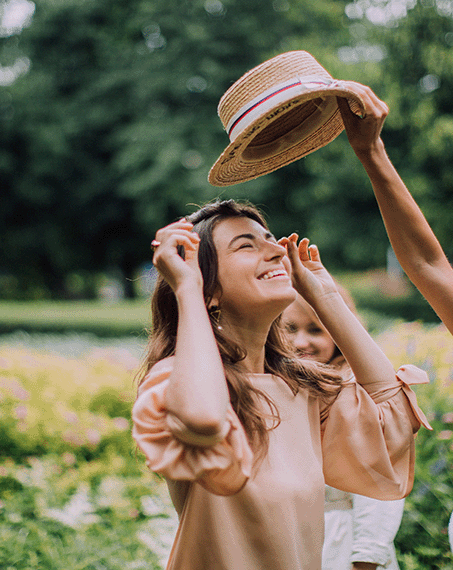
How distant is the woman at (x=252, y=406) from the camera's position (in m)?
1.34

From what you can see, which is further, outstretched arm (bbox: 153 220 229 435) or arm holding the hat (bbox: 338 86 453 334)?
arm holding the hat (bbox: 338 86 453 334)

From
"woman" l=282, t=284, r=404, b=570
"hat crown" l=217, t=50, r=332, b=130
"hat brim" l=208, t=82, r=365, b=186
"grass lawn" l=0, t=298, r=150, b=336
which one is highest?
"hat crown" l=217, t=50, r=332, b=130

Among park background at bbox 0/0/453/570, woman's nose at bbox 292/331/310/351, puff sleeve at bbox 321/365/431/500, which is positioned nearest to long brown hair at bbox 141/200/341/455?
puff sleeve at bbox 321/365/431/500

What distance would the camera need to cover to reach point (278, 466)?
5.32ft

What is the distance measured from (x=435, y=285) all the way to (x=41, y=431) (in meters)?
3.44

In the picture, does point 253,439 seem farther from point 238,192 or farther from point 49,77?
point 49,77

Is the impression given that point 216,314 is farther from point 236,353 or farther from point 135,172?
point 135,172

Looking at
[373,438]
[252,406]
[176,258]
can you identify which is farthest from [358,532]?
[176,258]

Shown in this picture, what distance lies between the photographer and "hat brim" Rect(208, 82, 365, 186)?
68.2 inches

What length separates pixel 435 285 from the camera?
1.70 m

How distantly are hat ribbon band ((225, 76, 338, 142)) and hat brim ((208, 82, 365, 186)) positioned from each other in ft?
0.26

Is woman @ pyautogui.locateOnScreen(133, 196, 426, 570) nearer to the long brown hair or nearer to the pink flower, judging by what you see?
the long brown hair

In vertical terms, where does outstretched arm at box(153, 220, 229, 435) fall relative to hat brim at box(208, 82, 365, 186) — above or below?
below

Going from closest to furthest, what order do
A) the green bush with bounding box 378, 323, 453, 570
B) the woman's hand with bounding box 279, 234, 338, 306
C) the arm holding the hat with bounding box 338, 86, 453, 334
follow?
the arm holding the hat with bounding box 338, 86, 453, 334 < the woman's hand with bounding box 279, 234, 338, 306 < the green bush with bounding box 378, 323, 453, 570
